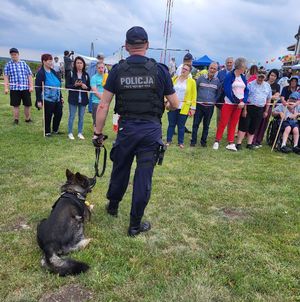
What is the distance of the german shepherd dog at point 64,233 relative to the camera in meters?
2.87

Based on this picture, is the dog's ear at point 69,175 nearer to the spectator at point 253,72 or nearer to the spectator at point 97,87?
the spectator at point 97,87

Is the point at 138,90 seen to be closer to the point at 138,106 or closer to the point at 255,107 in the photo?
the point at 138,106

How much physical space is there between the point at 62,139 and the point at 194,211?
4580mm

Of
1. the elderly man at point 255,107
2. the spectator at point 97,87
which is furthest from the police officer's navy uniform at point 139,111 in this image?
the elderly man at point 255,107

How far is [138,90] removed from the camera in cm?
317

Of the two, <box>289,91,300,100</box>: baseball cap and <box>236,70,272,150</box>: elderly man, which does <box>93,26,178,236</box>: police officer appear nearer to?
<box>236,70,272,150</box>: elderly man

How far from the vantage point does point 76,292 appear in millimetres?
2713

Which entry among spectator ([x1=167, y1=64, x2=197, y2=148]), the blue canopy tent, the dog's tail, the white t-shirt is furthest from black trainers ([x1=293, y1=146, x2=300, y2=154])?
the blue canopy tent

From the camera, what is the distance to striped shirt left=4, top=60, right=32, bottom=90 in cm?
864

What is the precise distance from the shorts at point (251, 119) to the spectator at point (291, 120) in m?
0.66

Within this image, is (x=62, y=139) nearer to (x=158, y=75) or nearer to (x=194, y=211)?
(x=194, y=211)

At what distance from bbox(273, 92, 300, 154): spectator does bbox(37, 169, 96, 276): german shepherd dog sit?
6.21 m

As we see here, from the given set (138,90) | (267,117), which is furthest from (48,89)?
(267,117)

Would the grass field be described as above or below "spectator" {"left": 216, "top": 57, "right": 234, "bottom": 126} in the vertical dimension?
below
